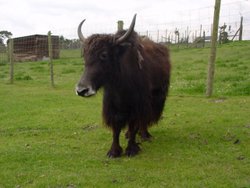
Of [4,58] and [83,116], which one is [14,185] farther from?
[4,58]

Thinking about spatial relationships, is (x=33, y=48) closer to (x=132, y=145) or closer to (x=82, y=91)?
(x=132, y=145)

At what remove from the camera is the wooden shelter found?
94.5 feet

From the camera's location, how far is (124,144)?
6566mm

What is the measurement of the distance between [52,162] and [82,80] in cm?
123

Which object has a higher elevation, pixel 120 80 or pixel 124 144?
pixel 120 80

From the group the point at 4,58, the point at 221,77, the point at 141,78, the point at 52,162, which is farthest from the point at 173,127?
the point at 4,58

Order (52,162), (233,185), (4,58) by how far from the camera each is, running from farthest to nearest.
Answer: (4,58), (52,162), (233,185)

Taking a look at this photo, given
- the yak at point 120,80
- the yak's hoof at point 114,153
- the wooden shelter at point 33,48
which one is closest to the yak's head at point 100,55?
the yak at point 120,80

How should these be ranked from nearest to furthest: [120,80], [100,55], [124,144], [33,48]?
1. [100,55]
2. [120,80]
3. [124,144]
4. [33,48]

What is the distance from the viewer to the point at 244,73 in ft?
44.2

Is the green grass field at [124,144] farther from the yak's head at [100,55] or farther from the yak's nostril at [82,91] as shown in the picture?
the yak's head at [100,55]

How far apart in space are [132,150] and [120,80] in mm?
1051

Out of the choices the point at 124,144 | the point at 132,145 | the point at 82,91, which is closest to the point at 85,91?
the point at 82,91

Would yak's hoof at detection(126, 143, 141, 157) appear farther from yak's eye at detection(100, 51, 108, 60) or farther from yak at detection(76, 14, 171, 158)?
yak's eye at detection(100, 51, 108, 60)
